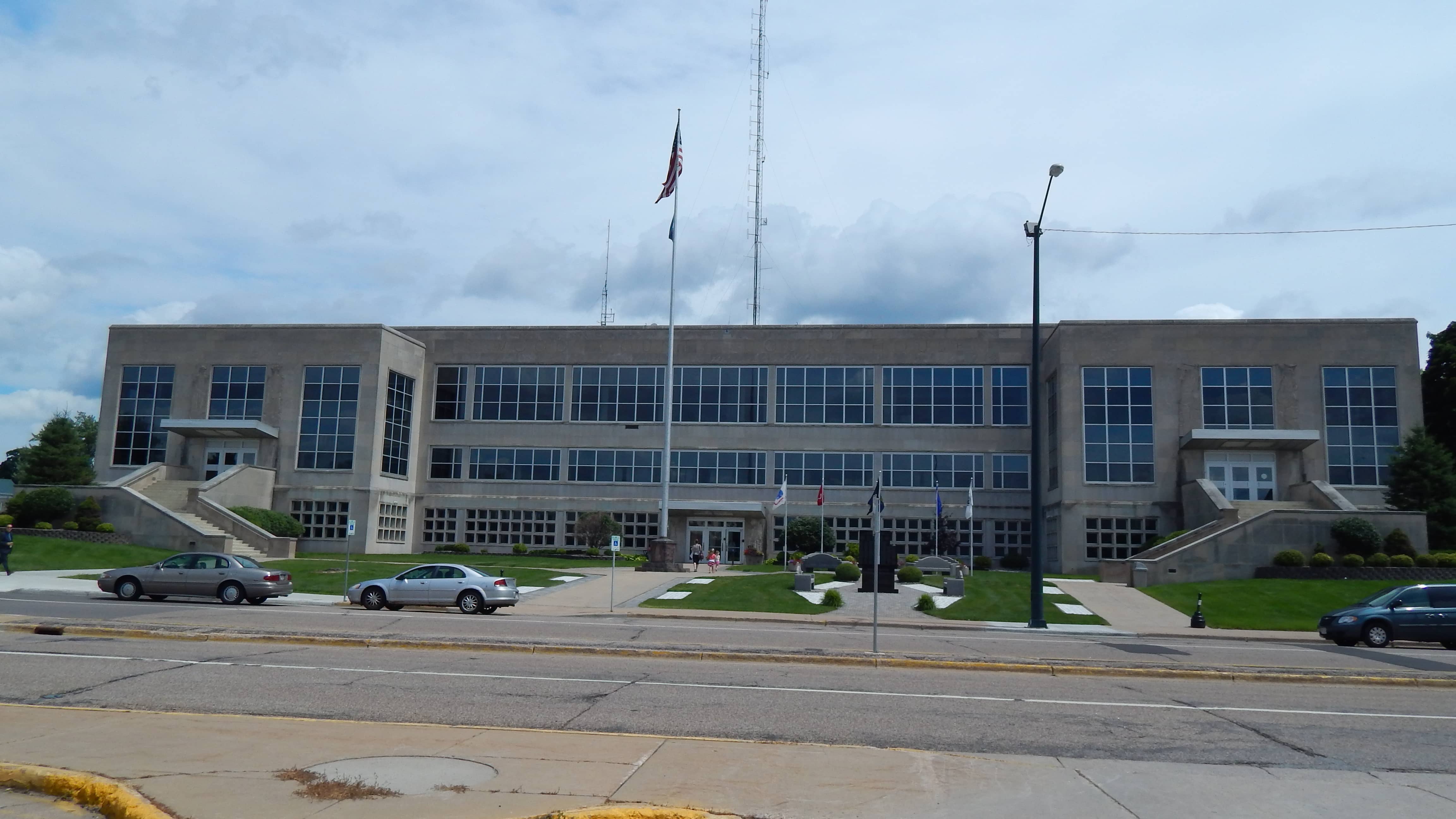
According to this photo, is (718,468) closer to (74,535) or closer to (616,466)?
(616,466)

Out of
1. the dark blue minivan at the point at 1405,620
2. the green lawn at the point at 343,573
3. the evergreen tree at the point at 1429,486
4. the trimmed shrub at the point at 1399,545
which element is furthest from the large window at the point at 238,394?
the evergreen tree at the point at 1429,486

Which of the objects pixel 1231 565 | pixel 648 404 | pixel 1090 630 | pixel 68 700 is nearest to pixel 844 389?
pixel 648 404

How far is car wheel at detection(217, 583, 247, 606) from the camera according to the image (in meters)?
27.1

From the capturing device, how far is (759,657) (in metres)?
15.6

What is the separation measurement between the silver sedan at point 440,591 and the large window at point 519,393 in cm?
3273

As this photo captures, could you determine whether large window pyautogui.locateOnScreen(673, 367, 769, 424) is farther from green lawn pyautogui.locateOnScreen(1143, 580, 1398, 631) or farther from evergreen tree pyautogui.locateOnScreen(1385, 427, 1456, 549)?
evergreen tree pyautogui.locateOnScreen(1385, 427, 1456, 549)

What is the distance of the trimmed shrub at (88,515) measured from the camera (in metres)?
43.5

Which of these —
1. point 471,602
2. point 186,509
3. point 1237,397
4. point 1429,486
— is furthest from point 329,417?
point 1429,486

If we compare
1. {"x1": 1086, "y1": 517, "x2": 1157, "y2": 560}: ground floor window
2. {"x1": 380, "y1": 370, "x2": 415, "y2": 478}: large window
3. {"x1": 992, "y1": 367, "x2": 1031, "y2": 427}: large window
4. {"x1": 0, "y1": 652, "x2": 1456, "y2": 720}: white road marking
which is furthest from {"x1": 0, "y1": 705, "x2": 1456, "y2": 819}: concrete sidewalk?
{"x1": 380, "y1": 370, "x2": 415, "y2": 478}: large window

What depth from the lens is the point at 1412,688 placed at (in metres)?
14.5

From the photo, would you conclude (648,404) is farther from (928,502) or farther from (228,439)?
(228,439)

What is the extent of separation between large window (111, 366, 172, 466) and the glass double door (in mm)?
29463

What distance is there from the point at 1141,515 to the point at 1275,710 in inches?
1534

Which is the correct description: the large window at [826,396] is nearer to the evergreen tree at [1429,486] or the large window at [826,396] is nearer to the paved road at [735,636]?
the evergreen tree at [1429,486]
